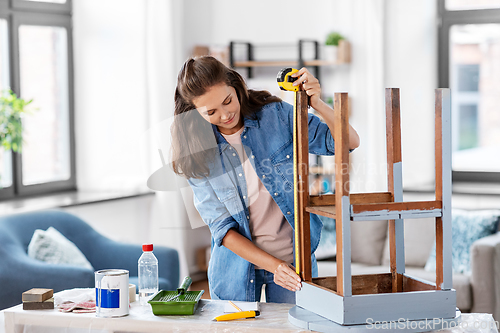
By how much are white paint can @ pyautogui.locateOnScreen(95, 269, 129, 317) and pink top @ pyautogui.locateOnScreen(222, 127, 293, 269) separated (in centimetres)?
40

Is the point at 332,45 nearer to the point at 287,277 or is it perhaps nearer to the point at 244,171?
the point at 244,171

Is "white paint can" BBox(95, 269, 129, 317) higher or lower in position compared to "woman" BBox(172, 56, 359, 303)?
lower

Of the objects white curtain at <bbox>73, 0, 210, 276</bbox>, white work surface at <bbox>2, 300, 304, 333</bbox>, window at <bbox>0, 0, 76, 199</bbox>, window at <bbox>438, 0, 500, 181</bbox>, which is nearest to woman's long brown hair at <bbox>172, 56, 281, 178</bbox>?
white work surface at <bbox>2, 300, 304, 333</bbox>

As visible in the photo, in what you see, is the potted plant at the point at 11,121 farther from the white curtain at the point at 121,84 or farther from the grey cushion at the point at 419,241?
the grey cushion at the point at 419,241

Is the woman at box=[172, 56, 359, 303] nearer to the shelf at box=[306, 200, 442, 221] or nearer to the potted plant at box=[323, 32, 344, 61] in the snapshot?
the shelf at box=[306, 200, 442, 221]

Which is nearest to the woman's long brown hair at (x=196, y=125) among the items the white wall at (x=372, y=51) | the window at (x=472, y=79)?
the white wall at (x=372, y=51)

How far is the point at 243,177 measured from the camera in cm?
158

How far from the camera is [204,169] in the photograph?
155cm

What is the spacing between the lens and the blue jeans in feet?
5.21

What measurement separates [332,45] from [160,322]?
315cm

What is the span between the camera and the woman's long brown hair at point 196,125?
1.51 metres

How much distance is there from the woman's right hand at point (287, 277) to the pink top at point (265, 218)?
0.16 m

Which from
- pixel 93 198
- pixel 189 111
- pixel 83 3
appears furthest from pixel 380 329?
pixel 83 3

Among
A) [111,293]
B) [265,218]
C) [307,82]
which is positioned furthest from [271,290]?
[307,82]
